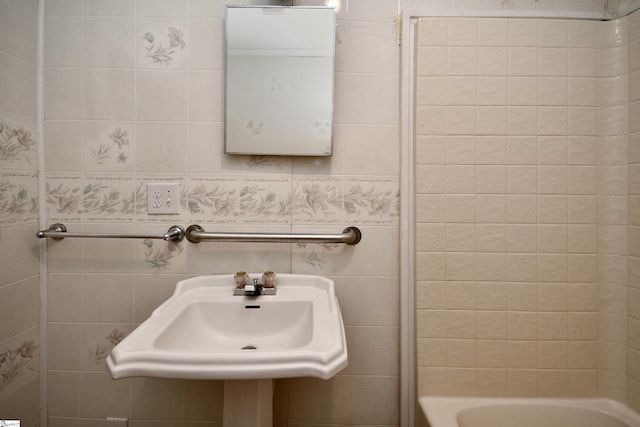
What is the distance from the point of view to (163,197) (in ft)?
3.43

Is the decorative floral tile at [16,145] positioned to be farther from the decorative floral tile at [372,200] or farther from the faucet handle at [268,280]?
the decorative floral tile at [372,200]

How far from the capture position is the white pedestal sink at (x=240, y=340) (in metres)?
0.59

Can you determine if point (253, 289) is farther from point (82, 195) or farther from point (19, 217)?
point (19, 217)

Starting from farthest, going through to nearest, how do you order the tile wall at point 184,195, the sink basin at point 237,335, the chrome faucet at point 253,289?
the tile wall at point 184,195 → the chrome faucet at point 253,289 → the sink basin at point 237,335

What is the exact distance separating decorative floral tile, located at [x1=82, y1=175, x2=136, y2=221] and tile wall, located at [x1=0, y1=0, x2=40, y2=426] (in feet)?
0.56

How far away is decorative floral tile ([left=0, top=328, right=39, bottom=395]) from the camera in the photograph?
0.94 metres

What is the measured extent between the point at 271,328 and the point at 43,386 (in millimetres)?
848

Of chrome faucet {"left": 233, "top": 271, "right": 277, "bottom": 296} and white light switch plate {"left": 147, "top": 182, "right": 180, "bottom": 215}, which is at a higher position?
white light switch plate {"left": 147, "top": 182, "right": 180, "bottom": 215}

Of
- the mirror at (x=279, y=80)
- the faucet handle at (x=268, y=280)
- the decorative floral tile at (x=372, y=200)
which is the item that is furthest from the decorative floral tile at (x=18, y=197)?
the decorative floral tile at (x=372, y=200)

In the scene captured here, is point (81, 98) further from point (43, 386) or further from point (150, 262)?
point (43, 386)

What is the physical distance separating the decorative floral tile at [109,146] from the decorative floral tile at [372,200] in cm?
76

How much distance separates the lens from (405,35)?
3.34 feet

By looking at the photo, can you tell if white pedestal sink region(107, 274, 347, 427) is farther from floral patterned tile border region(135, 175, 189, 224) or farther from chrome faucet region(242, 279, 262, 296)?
floral patterned tile border region(135, 175, 189, 224)

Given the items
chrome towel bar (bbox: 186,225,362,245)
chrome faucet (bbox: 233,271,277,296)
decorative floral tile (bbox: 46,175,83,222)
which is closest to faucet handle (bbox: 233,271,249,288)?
chrome faucet (bbox: 233,271,277,296)
